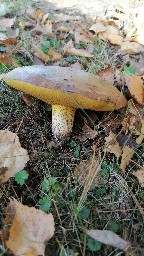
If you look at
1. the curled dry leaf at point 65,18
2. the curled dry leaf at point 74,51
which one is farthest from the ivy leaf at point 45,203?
the curled dry leaf at point 65,18

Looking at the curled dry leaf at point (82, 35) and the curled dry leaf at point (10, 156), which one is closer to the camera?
the curled dry leaf at point (10, 156)

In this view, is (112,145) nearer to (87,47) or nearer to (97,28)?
(87,47)

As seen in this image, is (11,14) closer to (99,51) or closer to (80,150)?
(99,51)

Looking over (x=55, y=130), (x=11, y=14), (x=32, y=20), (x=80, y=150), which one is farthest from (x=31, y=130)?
(x=11, y=14)

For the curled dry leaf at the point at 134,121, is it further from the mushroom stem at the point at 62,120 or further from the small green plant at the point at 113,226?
the small green plant at the point at 113,226

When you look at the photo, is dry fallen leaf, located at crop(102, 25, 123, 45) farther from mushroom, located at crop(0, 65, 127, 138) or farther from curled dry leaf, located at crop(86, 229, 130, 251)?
curled dry leaf, located at crop(86, 229, 130, 251)
